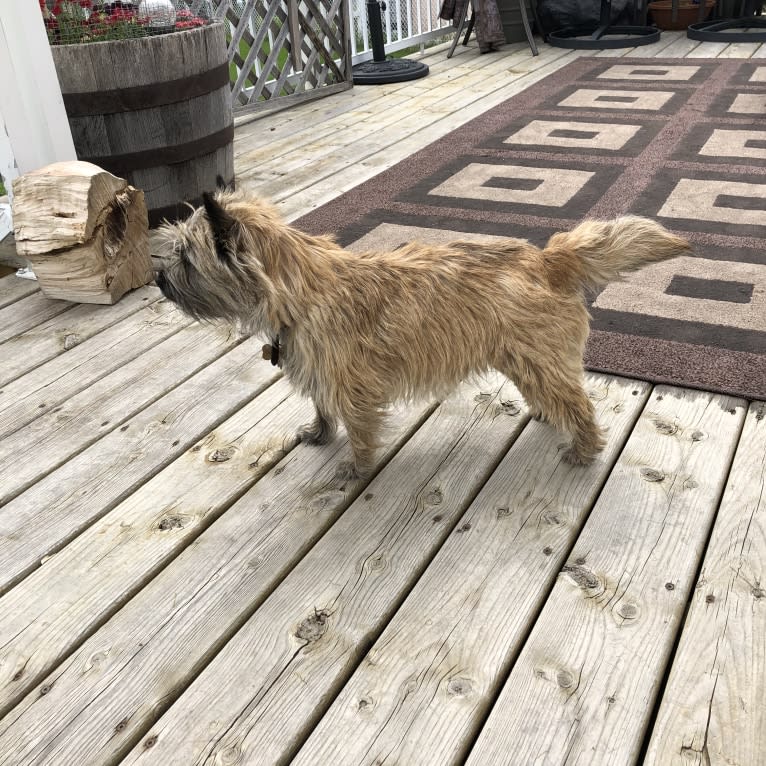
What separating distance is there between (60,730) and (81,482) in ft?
2.80

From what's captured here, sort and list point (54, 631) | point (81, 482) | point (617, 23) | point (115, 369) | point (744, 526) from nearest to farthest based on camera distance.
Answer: point (54, 631), point (744, 526), point (81, 482), point (115, 369), point (617, 23)

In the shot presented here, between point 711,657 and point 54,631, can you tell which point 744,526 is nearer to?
point 711,657

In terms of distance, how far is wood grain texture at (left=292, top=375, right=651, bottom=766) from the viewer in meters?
1.51

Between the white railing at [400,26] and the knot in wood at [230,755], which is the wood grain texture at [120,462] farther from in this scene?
the white railing at [400,26]

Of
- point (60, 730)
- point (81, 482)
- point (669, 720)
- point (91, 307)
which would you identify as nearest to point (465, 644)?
point (669, 720)

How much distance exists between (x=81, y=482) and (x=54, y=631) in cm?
58

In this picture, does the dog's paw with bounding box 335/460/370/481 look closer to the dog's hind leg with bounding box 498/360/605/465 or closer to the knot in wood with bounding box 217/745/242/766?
the dog's hind leg with bounding box 498/360/605/465

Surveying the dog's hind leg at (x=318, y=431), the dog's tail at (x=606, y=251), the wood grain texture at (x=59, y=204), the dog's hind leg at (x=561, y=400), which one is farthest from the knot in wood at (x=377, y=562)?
the wood grain texture at (x=59, y=204)

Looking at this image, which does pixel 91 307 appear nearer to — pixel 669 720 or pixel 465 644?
pixel 465 644

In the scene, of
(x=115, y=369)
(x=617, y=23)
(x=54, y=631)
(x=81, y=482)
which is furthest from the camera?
(x=617, y=23)

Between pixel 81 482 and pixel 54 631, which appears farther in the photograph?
pixel 81 482

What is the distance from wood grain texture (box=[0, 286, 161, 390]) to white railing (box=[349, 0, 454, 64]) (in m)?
5.26

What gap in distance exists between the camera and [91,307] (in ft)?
11.0

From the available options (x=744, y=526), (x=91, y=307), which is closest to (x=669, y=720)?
(x=744, y=526)
